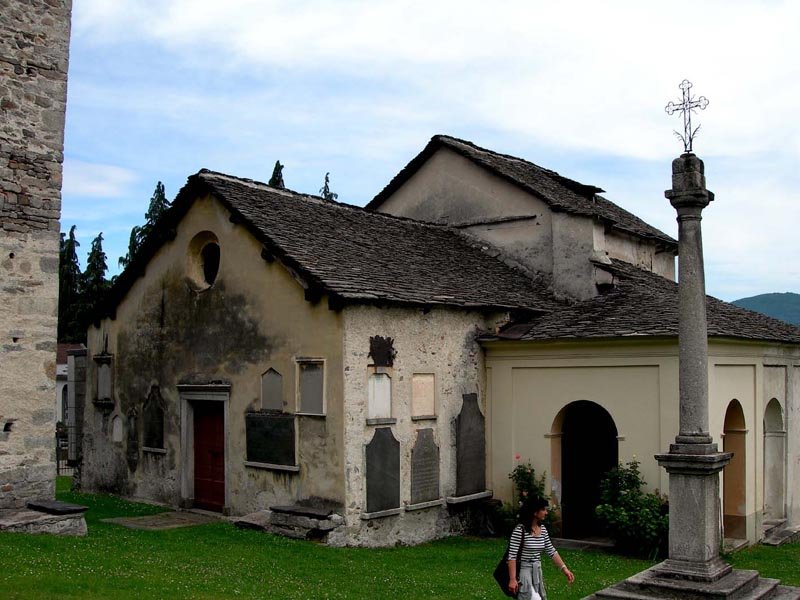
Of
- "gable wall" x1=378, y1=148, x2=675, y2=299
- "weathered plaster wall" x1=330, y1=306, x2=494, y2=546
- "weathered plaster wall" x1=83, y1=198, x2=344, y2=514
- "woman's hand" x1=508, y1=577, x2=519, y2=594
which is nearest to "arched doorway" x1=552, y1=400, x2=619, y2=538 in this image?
"weathered plaster wall" x1=330, y1=306, x2=494, y2=546

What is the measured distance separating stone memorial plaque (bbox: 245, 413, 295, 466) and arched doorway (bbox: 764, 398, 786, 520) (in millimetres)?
9392

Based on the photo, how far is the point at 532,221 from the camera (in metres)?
18.2

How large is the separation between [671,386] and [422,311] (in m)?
4.21

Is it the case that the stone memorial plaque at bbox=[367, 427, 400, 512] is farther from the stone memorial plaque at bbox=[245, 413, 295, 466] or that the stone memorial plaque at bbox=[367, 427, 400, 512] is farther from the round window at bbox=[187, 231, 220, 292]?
the round window at bbox=[187, 231, 220, 292]

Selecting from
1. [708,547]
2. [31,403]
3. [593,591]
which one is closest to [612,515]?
[593,591]

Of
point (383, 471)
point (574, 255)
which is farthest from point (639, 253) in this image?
point (383, 471)

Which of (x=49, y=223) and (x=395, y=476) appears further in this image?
(x=395, y=476)

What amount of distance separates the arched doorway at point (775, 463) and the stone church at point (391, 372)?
1.5 inches

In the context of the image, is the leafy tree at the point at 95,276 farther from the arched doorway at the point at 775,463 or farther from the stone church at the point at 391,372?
the arched doorway at the point at 775,463

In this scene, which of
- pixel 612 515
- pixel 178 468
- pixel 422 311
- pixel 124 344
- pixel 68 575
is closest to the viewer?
pixel 68 575

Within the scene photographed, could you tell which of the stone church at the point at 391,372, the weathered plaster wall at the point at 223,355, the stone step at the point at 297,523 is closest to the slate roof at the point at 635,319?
the stone church at the point at 391,372

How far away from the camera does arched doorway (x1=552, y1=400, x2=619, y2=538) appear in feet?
51.8

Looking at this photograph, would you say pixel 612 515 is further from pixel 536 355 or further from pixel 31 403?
pixel 31 403

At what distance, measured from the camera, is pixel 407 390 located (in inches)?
539
